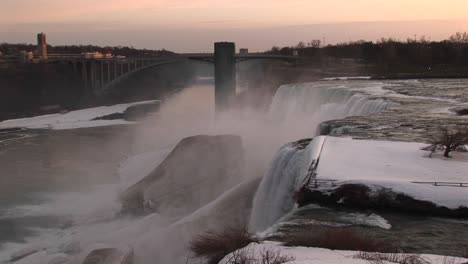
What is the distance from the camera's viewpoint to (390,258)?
4.88 metres

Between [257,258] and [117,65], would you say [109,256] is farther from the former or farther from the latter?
[117,65]

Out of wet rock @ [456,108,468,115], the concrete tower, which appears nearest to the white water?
wet rock @ [456,108,468,115]

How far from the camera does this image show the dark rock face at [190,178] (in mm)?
15570

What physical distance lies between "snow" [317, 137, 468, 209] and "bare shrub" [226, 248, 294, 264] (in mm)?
2906

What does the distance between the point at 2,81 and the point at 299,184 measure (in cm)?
5227

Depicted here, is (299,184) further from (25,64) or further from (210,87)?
(210,87)

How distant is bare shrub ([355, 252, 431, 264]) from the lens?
15.5 ft

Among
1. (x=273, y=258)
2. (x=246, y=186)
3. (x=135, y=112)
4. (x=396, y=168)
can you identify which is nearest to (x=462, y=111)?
(x=246, y=186)

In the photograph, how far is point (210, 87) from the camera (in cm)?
7525

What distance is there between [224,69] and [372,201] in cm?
3518

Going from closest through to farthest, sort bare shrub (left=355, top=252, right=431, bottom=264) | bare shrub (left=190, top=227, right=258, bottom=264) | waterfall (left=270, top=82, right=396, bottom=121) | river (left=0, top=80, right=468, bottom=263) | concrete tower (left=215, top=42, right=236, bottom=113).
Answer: bare shrub (left=355, top=252, right=431, bottom=264)
bare shrub (left=190, top=227, right=258, bottom=264)
river (left=0, top=80, right=468, bottom=263)
waterfall (left=270, top=82, right=396, bottom=121)
concrete tower (left=215, top=42, right=236, bottom=113)

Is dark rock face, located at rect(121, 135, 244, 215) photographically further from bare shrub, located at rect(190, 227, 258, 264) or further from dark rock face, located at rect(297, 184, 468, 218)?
bare shrub, located at rect(190, 227, 258, 264)

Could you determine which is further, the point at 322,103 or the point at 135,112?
the point at 135,112

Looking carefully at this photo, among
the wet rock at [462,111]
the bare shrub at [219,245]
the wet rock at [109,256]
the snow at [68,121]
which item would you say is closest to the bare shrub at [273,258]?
the bare shrub at [219,245]
